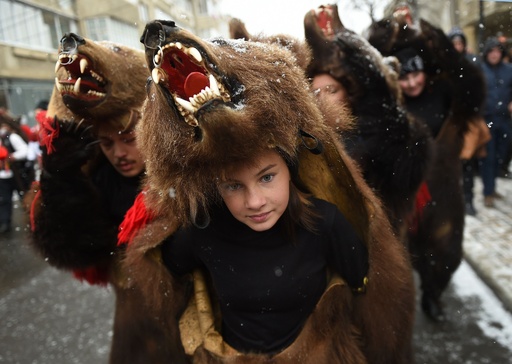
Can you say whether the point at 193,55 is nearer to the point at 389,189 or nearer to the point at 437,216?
the point at 389,189

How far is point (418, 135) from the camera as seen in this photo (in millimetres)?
2188

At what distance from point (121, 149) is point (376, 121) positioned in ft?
3.99

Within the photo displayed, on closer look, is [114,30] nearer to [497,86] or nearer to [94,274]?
[94,274]

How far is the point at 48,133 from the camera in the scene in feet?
6.19

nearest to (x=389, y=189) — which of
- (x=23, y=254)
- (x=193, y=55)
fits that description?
(x=193, y=55)

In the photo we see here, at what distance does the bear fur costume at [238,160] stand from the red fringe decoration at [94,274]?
1.42 feet

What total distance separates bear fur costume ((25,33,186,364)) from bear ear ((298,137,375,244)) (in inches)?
31.9

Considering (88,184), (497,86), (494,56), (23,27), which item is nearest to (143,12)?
(88,184)

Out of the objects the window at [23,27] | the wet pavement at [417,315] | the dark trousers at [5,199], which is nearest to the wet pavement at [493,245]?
the wet pavement at [417,315]

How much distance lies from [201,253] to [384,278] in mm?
674

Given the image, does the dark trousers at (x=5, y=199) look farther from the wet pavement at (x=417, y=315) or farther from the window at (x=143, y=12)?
the window at (x=143, y=12)

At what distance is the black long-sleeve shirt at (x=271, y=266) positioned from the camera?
155 centimetres

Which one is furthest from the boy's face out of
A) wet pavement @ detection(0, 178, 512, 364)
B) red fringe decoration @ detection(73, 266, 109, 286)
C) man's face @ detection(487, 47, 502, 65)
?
man's face @ detection(487, 47, 502, 65)

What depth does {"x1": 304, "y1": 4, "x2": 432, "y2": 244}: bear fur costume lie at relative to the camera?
6.84 ft
